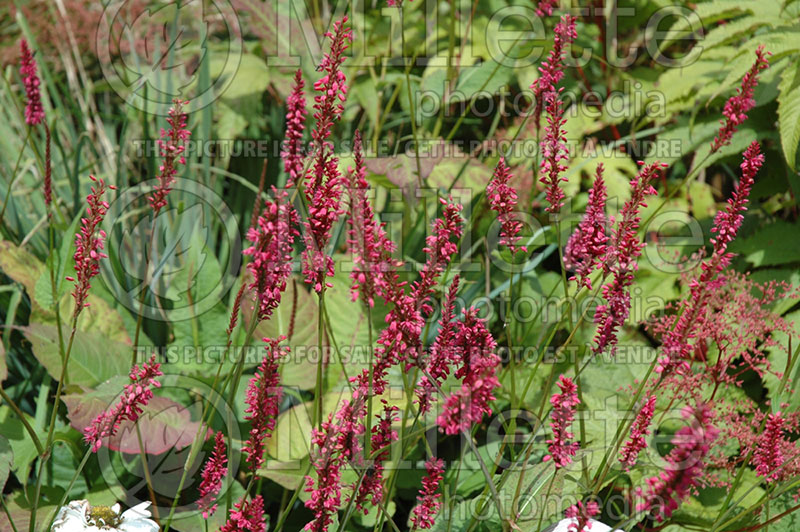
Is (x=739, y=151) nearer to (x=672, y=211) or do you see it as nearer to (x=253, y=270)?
(x=672, y=211)

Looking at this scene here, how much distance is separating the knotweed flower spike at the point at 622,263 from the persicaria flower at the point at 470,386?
0.76 feet

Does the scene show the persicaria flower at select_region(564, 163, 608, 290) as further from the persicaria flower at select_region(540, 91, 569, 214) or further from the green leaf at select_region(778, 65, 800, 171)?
the green leaf at select_region(778, 65, 800, 171)

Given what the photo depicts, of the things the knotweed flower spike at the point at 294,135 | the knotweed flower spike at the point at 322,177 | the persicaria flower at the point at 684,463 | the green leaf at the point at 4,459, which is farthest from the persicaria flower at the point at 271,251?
the green leaf at the point at 4,459

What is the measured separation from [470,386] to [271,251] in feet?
1.06

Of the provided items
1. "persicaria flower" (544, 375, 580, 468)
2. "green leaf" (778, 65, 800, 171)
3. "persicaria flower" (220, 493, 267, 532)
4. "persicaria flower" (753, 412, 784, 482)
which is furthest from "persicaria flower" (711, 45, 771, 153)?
"persicaria flower" (220, 493, 267, 532)

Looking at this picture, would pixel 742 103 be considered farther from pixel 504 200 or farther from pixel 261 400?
pixel 261 400

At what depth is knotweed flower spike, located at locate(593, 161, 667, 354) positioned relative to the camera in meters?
1.21

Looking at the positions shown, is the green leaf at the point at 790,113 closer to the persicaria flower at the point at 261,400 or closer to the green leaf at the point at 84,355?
the persicaria flower at the point at 261,400

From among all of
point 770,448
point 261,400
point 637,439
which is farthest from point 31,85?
point 770,448

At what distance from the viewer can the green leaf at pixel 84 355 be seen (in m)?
1.91

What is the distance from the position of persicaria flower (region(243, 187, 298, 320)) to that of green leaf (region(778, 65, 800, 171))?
1267mm

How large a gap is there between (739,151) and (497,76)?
741 millimetres

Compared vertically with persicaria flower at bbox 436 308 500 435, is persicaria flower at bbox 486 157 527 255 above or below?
above

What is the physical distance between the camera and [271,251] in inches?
41.4
